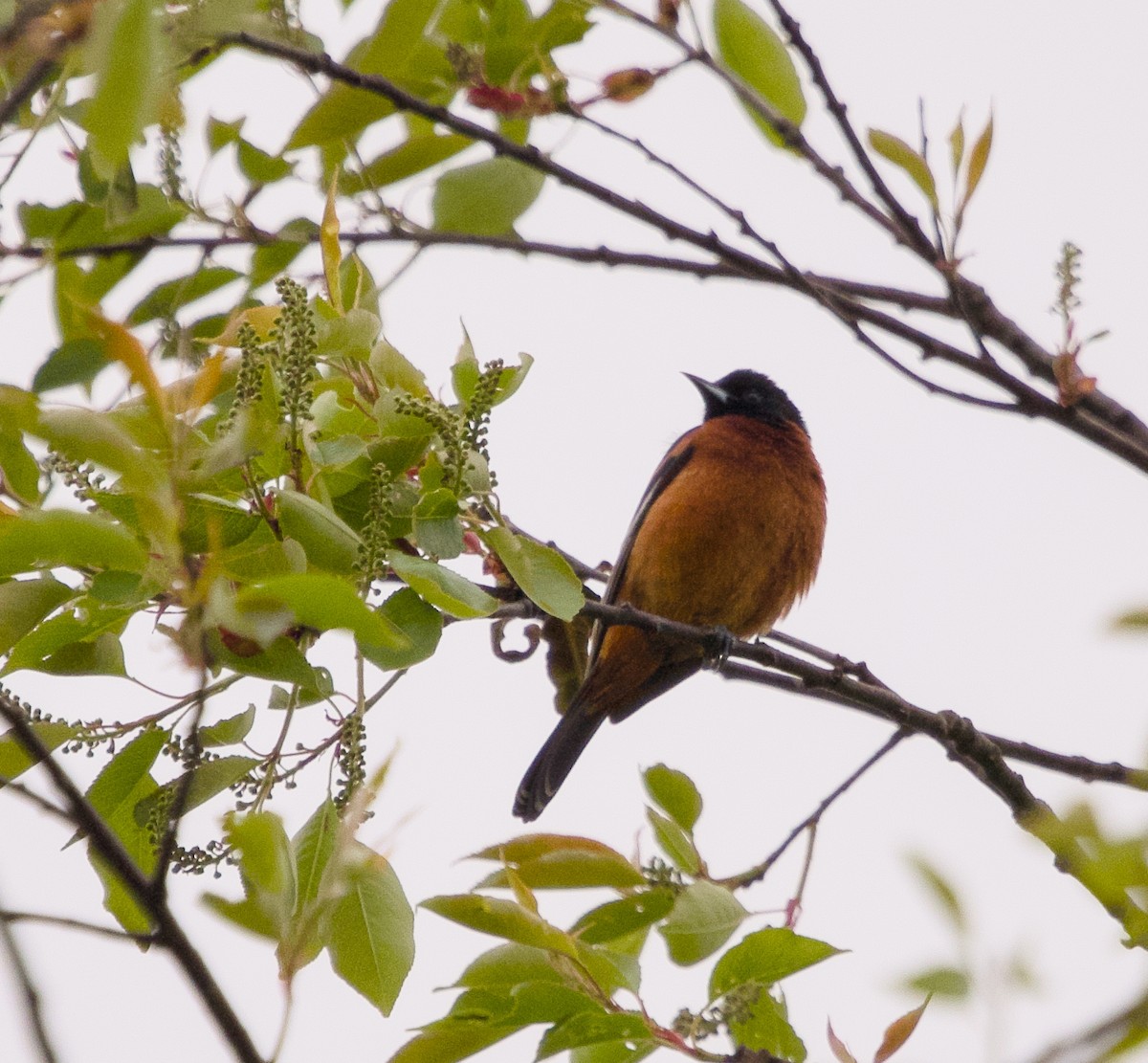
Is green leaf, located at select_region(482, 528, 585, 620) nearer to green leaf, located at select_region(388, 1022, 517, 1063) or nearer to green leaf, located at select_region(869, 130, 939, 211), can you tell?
green leaf, located at select_region(388, 1022, 517, 1063)

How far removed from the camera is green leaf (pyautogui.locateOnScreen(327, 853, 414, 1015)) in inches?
75.7

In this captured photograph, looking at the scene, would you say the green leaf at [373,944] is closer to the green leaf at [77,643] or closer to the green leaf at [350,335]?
the green leaf at [77,643]

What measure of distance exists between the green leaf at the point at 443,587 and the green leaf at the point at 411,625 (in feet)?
0.19

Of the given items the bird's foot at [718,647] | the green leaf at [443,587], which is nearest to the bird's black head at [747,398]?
the bird's foot at [718,647]

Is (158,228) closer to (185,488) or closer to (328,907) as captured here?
(185,488)

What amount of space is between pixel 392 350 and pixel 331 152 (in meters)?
0.70

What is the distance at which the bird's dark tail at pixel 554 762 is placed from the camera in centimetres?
491

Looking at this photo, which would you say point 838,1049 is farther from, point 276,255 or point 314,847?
point 276,255

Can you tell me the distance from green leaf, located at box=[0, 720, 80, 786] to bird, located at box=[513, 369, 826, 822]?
264cm

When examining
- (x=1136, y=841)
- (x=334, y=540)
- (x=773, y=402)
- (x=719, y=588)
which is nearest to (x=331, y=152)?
(x=334, y=540)

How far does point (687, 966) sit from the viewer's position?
1995 millimetres

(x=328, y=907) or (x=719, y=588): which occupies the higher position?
(x=719, y=588)

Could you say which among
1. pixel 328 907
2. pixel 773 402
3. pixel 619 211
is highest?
pixel 773 402

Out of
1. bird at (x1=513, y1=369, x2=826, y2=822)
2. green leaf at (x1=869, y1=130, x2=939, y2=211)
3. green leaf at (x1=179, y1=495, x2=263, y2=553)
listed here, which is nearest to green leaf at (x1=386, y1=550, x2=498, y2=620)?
green leaf at (x1=179, y1=495, x2=263, y2=553)
